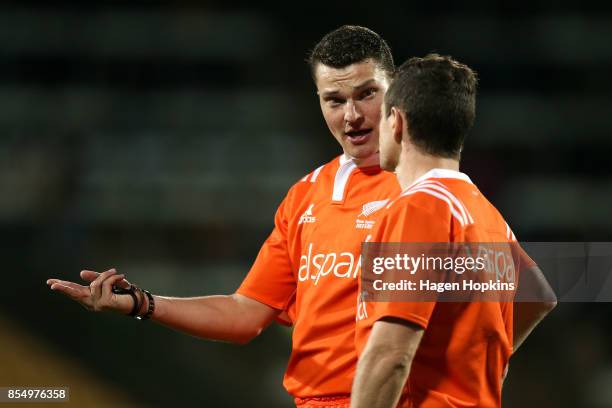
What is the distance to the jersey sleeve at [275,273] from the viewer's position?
2785mm

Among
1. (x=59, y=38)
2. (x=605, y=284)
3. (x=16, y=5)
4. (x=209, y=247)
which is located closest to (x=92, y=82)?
(x=59, y=38)

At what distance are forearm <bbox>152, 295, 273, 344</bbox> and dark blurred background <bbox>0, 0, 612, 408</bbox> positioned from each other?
1.58 meters

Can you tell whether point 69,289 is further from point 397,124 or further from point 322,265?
point 397,124

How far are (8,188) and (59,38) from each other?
1.41 m

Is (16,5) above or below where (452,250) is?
above

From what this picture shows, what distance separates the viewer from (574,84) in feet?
21.8

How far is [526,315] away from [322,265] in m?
0.58

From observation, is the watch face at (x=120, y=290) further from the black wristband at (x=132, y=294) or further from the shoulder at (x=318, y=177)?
the shoulder at (x=318, y=177)

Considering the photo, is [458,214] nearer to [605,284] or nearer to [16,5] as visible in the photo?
[605,284]

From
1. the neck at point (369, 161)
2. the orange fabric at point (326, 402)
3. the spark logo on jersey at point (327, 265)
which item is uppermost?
the neck at point (369, 161)

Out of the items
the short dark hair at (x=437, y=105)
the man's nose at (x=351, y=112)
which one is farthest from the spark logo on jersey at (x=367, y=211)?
the short dark hair at (x=437, y=105)

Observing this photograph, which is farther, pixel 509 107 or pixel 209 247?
pixel 509 107

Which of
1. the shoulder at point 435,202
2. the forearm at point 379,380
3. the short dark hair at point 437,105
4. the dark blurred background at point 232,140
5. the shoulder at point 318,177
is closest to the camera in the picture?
the forearm at point 379,380

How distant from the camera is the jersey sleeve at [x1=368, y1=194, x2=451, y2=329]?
179 cm
